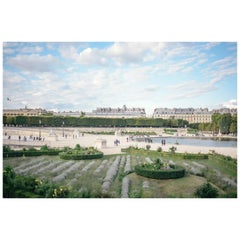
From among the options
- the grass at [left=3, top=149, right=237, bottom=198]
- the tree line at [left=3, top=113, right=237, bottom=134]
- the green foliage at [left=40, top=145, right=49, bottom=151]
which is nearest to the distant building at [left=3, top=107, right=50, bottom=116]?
the tree line at [left=3, top=113, right=237, bottom=134]

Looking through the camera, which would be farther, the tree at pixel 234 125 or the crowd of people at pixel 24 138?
the crowd of people at pixel 24 138

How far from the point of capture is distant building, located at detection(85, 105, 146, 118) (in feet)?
35.2

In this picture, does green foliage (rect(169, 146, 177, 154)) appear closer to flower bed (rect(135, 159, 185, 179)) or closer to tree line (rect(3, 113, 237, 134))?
flower bed (rect(135, 159, 185, 179))

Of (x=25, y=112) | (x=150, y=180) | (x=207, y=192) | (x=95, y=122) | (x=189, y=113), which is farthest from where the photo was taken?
(x=95, y=122)

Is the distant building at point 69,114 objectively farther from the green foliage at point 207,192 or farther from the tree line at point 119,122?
the green foliage at point 207,192

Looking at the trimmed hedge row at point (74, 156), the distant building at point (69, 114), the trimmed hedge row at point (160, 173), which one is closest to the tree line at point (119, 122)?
the distant building at point (69, 114)

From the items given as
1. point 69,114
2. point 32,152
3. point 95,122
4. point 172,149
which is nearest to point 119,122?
point 95,122

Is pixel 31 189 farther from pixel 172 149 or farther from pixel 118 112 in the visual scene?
pixel 172 149

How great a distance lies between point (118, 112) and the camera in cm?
1102

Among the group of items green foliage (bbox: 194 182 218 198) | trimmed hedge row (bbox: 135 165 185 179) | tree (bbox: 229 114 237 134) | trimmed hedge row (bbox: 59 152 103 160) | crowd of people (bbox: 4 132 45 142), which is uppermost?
tree (bbox: 229 114 237 134)

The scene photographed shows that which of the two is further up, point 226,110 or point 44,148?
point 226,110

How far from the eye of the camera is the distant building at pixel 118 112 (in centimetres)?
1072
